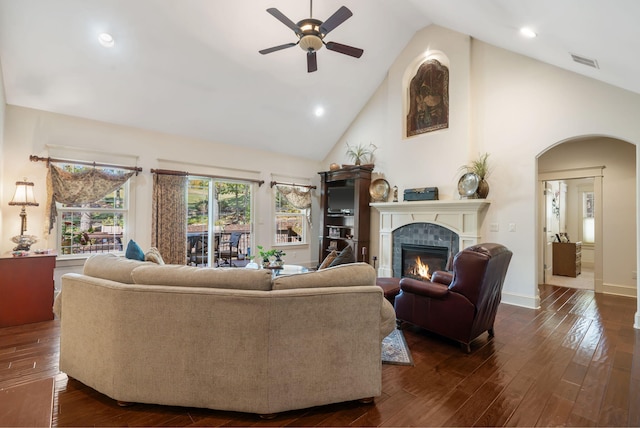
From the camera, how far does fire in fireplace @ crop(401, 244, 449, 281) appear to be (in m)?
5.22

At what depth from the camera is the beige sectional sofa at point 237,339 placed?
1.81 m

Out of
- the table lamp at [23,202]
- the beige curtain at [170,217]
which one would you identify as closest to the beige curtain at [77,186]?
the table lamp at [23,202]

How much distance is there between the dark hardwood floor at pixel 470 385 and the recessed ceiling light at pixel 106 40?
3.61 meters

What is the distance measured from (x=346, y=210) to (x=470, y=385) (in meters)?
4.67

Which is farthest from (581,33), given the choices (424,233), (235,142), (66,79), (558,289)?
(66,79)

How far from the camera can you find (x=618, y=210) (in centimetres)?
488

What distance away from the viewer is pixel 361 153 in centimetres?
670

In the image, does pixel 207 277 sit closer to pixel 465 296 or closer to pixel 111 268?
pixel 111 268

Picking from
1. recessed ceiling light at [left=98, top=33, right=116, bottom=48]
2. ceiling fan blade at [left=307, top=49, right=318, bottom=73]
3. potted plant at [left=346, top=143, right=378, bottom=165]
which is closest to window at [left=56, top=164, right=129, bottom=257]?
recessed ceiling light at [left=98, top=33, right=116, bottom=48]

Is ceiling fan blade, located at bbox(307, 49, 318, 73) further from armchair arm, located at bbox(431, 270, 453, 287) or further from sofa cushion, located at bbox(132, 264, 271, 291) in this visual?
armchair arm, located at bbox(431, 270, 453, 287)

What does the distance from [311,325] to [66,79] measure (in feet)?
16.0

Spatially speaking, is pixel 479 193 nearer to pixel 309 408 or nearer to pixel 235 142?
pixel 309 408

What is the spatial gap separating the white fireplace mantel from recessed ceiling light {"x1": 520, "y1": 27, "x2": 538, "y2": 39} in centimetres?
220

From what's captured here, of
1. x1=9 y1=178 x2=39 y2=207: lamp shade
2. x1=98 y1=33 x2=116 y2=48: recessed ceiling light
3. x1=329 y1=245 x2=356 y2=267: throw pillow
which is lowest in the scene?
x1=329 y1=245 x2=356 y2=267: throw pillow
